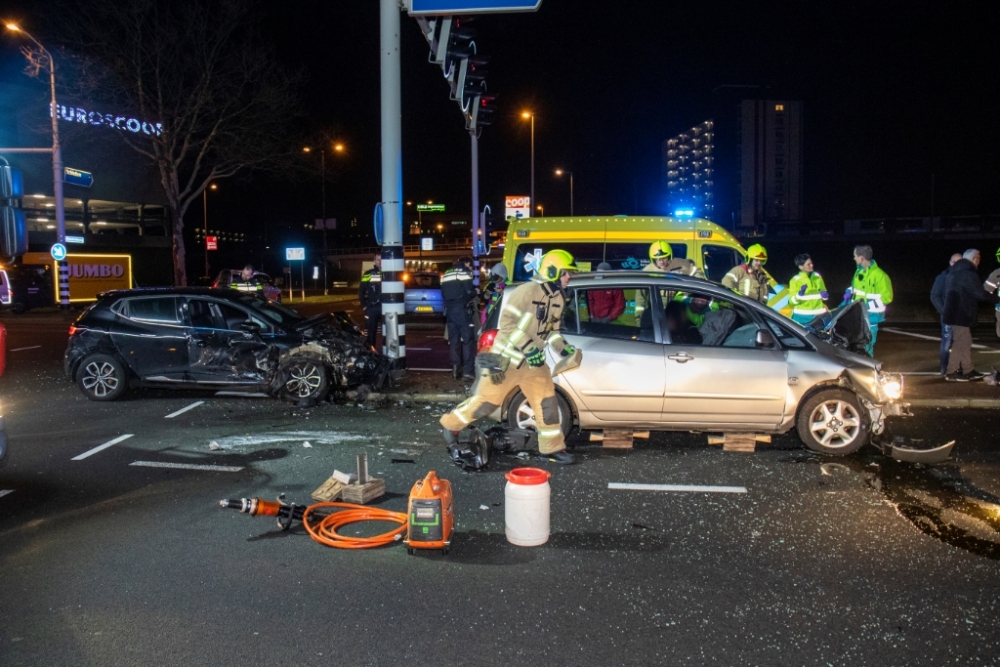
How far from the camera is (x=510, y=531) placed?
4.97 metres

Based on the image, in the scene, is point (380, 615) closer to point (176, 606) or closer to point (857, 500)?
point (176, 606)

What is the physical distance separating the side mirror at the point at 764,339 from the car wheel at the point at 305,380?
17.6ft

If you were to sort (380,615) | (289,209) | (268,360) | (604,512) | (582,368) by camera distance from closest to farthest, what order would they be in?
(380,615) → (604,512) → (582,368) → (268,360) → (289,209)

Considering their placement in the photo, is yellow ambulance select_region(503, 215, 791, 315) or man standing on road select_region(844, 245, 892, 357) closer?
man standing on road select_region(844, 245, 892, 357)

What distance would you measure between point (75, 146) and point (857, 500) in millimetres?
38236

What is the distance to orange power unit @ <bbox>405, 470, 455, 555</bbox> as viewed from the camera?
4.71 meters

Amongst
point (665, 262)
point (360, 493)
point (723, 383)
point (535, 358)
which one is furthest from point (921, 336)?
point (360, 493)

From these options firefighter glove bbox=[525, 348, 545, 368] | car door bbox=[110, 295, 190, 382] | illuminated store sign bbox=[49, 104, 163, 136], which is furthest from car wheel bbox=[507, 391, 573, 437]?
illuminated store sign bbox=[49, 104, 163, 136]

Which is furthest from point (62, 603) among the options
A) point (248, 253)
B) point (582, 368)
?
point (248, 253)

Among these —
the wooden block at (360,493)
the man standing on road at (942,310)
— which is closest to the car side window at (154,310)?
the wooden block at (360,493)

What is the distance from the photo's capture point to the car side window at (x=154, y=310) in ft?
33.7

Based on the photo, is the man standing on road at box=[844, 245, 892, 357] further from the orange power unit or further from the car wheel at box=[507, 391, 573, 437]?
the orange power unit

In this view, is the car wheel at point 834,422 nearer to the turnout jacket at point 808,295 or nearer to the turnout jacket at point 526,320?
the turnout jacket at point 526,320

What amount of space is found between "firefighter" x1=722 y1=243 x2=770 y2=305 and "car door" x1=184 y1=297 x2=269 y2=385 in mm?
6173
